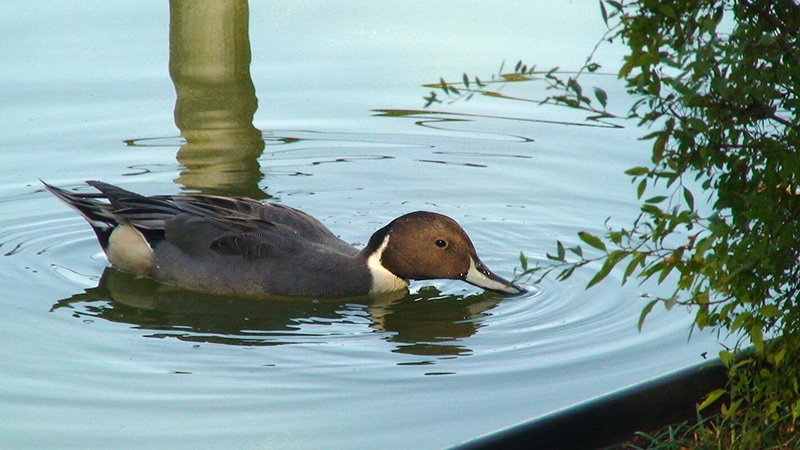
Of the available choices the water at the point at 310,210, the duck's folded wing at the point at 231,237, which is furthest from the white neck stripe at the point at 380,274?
the duck's folded wing at the point at 231,237

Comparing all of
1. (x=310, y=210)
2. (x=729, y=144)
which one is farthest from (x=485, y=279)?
(x=729, y=144)

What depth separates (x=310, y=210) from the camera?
8203 mm

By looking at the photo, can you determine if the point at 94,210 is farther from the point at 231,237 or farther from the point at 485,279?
the point at 485,279

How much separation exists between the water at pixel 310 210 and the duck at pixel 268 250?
13 centimetres

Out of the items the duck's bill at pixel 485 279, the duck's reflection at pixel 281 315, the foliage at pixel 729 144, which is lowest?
the duck's reflection at pixel 281 315

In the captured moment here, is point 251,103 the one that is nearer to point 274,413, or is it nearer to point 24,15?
point 24,15

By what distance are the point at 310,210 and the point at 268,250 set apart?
1.10 meters

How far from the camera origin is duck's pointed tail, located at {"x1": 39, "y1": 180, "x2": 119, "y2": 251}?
743 cm

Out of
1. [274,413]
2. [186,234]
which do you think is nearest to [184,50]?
[186,234]

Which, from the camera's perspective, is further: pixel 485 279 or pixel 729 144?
pixel 485 279

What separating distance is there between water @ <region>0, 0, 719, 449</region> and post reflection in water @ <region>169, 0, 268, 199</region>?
21 mm

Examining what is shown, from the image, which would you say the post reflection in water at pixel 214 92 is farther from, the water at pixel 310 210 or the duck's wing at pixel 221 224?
the duck's wing at pixel 221 224

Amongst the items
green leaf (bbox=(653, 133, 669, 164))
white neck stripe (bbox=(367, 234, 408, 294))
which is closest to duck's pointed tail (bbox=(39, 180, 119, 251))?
white neck stripe (bbox=(367, 234, 408, 294))

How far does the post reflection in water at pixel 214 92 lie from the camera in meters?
8.91
